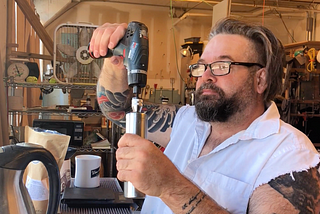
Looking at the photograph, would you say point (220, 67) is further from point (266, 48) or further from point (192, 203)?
point (192, 203)

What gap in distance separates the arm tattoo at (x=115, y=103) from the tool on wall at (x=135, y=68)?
337mm

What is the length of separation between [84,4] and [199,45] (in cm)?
224

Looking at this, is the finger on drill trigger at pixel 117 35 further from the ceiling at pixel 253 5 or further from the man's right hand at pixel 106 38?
the ceiling at pixel 253 5

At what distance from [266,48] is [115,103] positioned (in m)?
0.63

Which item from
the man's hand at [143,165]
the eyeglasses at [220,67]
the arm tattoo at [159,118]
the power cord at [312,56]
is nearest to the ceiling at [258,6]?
the power cord at [312,56]

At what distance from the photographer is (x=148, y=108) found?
146 cm

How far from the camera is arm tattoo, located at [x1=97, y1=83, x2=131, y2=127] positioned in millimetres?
1309

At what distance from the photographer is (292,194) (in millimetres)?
765

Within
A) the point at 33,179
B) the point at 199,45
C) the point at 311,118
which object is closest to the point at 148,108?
the point at 33,179

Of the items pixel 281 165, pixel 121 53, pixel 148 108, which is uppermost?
pixel 121 53

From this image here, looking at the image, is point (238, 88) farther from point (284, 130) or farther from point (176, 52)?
point (176, 52)

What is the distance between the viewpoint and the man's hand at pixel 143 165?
66 cm

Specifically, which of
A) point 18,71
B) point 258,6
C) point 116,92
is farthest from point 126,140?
point 258,6

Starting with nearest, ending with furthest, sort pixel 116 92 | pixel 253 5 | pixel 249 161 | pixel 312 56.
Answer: pixel 249 161 → pixel 116 92 → pixel 312 56 → pixel 253 5
